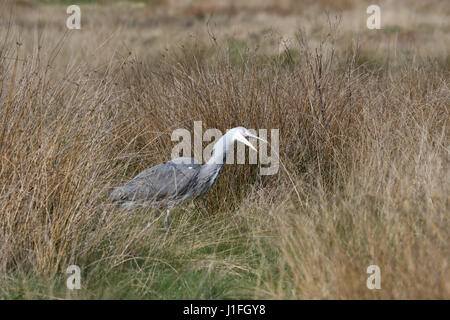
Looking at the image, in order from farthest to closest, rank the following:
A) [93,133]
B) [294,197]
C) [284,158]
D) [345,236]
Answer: [284,158], [294,197], [93,133], [345,236]

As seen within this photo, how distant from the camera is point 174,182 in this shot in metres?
4.78

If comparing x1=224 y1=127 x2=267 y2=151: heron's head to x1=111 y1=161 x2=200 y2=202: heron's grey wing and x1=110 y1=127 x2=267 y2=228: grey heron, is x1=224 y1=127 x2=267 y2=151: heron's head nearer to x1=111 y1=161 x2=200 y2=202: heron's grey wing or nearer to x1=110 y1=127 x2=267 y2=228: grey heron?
x1=110 y1=127 x2=267 y2=228: grey heron

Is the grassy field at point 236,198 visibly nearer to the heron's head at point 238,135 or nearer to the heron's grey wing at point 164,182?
the heron's grey wing at point 164,182

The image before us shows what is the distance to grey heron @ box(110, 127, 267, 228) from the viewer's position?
466 cm

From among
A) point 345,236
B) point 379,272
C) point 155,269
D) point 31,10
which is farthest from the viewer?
point 31,10

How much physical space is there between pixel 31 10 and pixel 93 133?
24.4 m

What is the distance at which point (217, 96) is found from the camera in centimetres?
529

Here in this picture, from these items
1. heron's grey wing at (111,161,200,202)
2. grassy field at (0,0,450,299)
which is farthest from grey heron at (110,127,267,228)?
grassy field at (0,0,450,299)

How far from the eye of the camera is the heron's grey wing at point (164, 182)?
4695 mm

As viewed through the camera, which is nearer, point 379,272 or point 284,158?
point 379,272

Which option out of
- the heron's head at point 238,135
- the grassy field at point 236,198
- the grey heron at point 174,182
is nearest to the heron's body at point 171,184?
the grey heron at point 174,182

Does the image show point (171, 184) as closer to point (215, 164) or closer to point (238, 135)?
point (215, 164)
